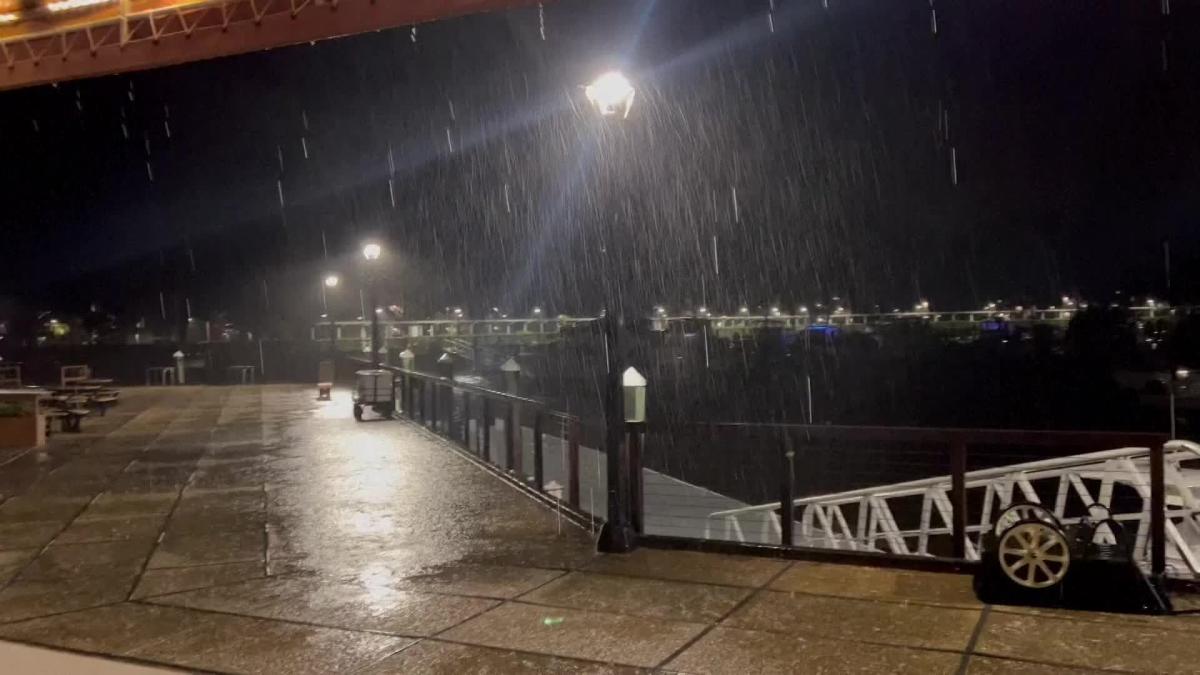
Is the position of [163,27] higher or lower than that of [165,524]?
higher

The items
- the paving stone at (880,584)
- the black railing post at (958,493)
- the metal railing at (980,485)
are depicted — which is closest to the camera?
the paving stone at (880,584)

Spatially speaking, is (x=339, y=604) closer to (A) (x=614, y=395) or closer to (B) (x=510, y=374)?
(A) (x=614, y=395)

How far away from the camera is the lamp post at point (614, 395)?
22.2 ft

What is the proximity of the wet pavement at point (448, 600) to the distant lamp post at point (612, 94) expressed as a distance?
3.30 meters

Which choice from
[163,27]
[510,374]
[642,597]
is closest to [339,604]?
[642,597]

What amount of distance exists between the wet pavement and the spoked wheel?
21 centimetres

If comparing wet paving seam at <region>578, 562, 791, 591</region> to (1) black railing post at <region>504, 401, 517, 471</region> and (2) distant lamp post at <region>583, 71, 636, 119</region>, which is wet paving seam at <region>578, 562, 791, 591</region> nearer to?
(2) distant lamp post at <region>583, 71, 636, 119</region>

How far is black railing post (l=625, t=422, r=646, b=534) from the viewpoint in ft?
22.7

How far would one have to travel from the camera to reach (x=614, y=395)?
6895mm

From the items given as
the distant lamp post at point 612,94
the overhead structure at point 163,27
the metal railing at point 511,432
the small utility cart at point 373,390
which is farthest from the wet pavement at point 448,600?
the small utility cart at point 373,390

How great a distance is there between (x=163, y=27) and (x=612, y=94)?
8919mm

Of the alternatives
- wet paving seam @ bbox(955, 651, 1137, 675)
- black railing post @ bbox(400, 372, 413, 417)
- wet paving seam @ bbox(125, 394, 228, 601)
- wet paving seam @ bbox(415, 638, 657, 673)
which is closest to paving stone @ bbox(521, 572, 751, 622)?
wet paving seam @ bbox(415, 638, 657, 673)

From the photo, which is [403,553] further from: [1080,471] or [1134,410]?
[1134,410]

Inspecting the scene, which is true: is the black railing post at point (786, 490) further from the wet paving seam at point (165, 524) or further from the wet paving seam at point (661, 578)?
the wet paving seam at point (165, 524)
